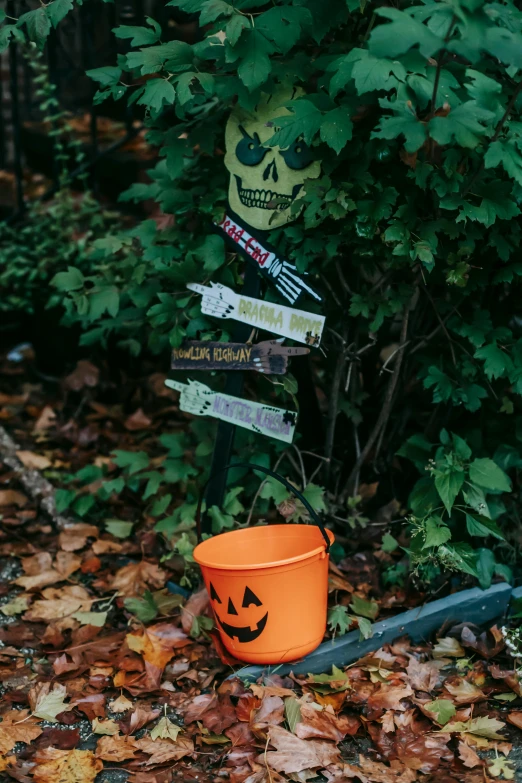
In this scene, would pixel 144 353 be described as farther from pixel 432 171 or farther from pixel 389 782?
pixel 389 782

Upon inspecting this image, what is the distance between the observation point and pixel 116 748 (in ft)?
7.07

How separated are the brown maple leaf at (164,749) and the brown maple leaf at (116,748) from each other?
2cm

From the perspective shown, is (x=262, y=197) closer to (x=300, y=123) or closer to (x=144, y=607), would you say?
(x=300, y=123)

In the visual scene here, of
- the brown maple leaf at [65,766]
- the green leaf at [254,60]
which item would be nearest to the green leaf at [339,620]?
the brown maple leaf at [65,766]

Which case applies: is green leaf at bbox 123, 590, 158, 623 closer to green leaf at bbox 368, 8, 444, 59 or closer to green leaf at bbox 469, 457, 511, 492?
green leaf at bbox 469, 457, 511, 492

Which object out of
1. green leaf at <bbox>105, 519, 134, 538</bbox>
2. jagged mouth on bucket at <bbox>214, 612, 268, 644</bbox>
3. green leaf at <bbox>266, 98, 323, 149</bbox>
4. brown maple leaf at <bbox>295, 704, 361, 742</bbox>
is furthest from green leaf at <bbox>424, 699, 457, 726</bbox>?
green leaf at <bbox>266, 98, 323, 149</bbox>

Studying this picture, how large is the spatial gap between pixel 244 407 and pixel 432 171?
0.99m

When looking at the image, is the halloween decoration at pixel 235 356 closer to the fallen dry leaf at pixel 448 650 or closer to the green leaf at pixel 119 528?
the green leaf at pixel 119 528

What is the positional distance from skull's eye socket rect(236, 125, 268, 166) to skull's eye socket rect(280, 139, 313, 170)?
3.6 inches

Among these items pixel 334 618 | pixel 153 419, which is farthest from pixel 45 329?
pixel 334 618

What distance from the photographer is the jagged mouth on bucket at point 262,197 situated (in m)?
2.47

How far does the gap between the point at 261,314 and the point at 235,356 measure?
0.17 metres

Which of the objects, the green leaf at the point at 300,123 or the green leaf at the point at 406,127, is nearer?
the green leaf at the point at 406,127

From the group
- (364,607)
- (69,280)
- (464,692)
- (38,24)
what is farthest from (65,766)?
(38,24)
